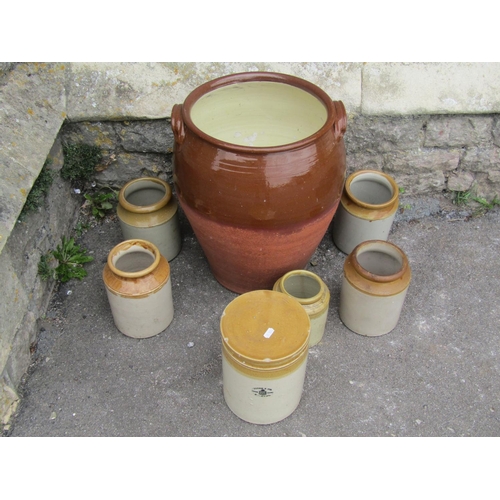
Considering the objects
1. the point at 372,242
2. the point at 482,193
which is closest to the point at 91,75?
the point at 372,242

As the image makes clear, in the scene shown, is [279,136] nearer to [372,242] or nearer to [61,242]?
[372,242]

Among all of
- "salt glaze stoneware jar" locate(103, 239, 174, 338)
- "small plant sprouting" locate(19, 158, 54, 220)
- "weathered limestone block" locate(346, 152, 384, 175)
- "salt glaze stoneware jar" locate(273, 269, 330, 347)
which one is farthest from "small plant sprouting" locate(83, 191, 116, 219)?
"weathered limestone block" locate(346, 152, 384, 175)

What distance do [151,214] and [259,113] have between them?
0.93m

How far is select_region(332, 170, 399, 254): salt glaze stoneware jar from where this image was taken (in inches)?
146

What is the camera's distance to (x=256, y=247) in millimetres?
3248

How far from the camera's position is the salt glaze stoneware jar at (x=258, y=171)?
2.97 m

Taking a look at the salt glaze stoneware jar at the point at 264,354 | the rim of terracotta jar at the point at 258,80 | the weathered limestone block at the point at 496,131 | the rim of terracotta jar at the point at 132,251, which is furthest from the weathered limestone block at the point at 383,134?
the rim of terracotta jar at the point at 132,251

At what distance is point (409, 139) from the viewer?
13.1ft

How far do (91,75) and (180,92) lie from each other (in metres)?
0.60

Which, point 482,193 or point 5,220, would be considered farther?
point 482,193

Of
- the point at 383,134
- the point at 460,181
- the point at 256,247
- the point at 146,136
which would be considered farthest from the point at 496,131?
the point at 146,136

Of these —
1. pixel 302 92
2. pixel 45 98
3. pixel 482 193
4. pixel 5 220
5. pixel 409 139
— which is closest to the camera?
pixel 5 220

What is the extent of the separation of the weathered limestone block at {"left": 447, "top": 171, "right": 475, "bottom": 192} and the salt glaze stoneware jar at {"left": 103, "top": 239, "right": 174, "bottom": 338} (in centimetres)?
224

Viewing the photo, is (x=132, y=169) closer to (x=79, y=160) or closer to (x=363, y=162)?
(x=79, y=160)
